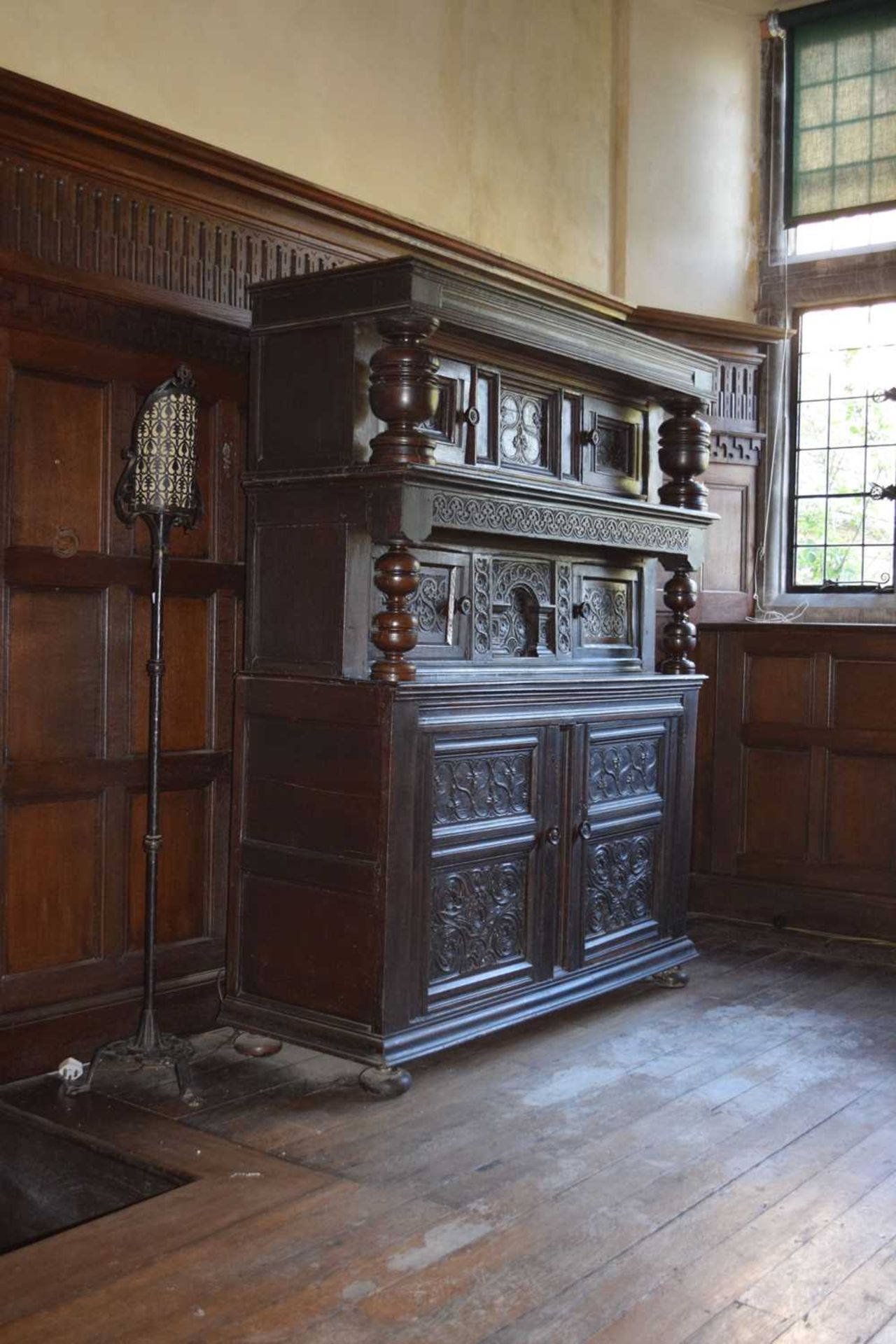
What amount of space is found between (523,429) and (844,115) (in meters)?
2.98

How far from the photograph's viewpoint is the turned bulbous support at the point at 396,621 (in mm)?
3715

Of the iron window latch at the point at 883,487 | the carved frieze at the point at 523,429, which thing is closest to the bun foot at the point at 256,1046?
the carved frieze at the point at 523,429

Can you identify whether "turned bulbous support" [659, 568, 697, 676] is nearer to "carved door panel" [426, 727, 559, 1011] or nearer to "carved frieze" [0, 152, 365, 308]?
"carved door panel" [426, 727, 559, 1011]

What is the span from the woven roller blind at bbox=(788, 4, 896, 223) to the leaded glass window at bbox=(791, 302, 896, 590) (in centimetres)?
53

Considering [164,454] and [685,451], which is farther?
[685,451]

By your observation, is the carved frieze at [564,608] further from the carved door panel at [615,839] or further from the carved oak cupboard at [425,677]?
the carved door panel at [615,839]

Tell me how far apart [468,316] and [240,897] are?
1.79 m

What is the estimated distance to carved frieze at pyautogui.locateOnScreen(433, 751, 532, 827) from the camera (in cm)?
389

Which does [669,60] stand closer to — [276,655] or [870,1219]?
[276,655]

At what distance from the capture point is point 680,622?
17.2 feet

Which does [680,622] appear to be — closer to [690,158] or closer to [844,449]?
[844,449]

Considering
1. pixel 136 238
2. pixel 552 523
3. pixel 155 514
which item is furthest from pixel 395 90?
pixel 155 514

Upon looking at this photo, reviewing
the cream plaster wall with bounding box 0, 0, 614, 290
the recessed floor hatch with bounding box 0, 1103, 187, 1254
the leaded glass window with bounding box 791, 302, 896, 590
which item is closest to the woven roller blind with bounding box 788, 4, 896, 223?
the leaded glass window with bounding box 791, 302, 896, 590

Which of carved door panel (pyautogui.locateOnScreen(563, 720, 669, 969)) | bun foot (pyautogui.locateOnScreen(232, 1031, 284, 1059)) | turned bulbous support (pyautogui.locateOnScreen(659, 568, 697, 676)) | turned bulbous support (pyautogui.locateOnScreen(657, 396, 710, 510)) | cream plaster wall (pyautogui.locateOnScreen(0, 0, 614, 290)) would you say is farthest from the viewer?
turned bulbous support (pyautogui.locateOnScreen(659, 568, 697, 676))
